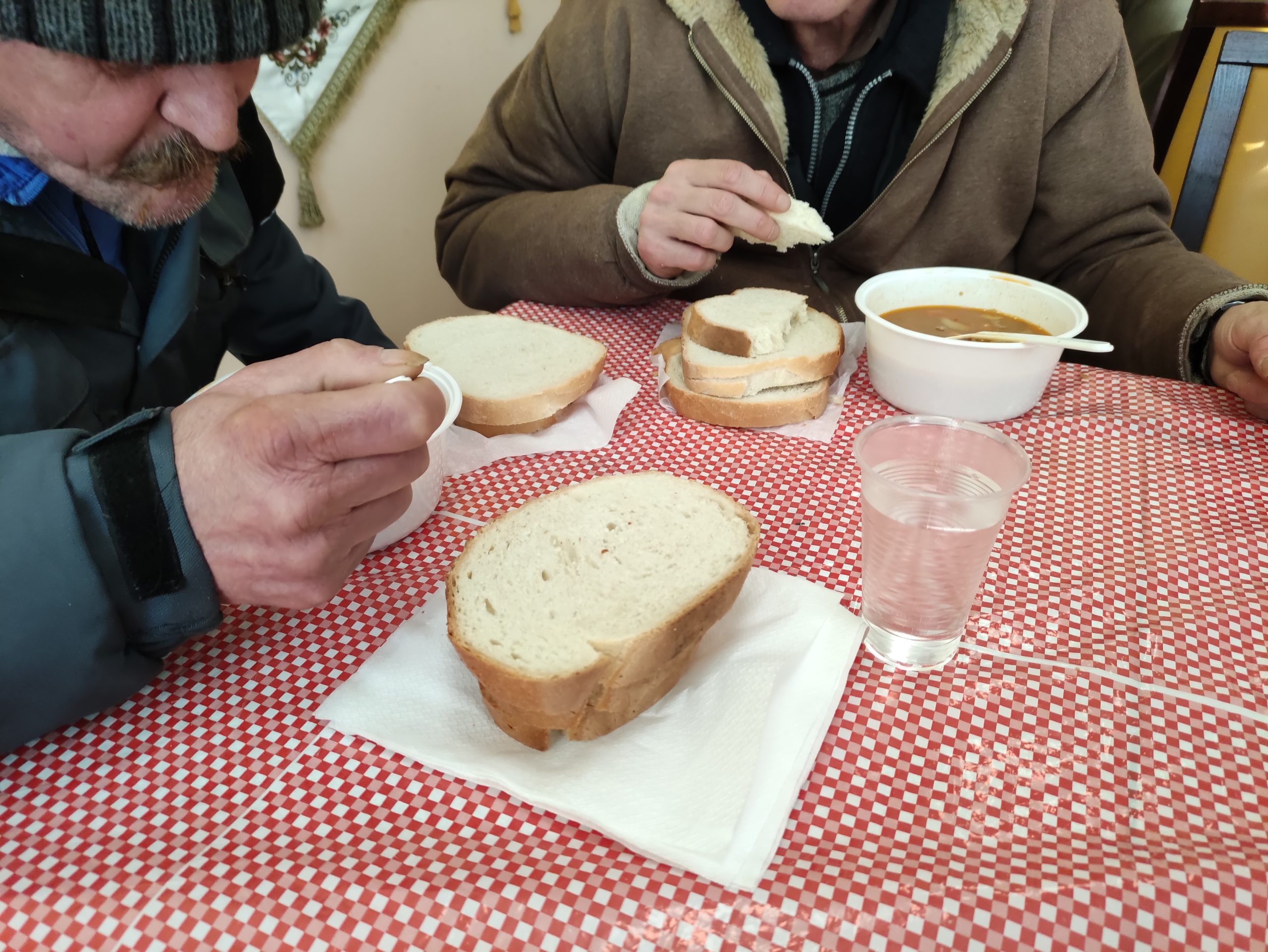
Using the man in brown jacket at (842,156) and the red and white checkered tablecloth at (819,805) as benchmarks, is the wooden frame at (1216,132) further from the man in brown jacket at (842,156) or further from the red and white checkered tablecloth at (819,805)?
the red and white checkered tablecloth at (819,805)

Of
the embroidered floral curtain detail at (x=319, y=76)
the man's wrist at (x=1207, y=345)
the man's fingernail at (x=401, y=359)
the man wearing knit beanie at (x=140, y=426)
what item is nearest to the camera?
the man wearing knit beanie at (x=140, y=426)

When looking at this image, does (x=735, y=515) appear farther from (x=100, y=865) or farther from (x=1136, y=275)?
(x=1136, y=275)

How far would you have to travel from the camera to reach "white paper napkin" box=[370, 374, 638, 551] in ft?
4.28

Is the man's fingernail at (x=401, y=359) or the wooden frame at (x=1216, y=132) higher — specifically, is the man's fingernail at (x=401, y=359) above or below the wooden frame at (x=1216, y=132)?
below

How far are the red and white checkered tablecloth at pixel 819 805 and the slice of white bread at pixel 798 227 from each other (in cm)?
65

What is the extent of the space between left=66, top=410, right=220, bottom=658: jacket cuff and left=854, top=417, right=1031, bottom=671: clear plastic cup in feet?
2.21

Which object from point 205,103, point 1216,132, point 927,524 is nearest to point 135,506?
point 205,103

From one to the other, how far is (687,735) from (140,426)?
0.60 metres

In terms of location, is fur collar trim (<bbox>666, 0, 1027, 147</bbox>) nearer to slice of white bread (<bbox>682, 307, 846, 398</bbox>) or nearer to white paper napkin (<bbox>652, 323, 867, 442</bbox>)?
white paper napkin (<bbox>652, 323, 867, 442</bbox>)

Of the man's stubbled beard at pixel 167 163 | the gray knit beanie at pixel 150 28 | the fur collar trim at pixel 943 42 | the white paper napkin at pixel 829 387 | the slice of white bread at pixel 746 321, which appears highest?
the fur collar trim at pixel 943 42

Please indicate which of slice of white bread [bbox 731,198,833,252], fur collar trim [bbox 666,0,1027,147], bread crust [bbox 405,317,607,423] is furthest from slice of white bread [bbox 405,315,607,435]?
fur collar trim [bbox 666,0,1027,147]

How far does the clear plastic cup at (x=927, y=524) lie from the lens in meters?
0.83

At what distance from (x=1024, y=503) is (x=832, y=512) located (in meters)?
0.28

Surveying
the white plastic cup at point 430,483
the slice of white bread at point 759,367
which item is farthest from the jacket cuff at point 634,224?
the white plastic cup at point 430,483
